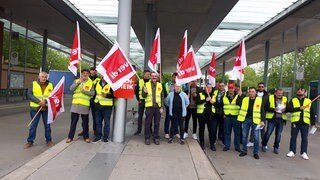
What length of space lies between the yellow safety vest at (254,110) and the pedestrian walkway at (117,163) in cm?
162

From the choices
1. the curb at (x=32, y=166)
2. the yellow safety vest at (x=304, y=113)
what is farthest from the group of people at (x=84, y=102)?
the yellow safety vest at (x=304, y=113)

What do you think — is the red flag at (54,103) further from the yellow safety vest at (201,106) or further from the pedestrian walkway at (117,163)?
the yellow safety vest at (201,106)

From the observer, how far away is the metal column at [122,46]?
9.23 metres

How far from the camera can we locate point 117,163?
7340mm

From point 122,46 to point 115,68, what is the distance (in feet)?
2.36

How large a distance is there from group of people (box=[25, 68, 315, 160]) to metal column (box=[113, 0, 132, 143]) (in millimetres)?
249

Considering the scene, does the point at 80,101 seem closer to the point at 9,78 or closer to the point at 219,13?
the point at 219,13

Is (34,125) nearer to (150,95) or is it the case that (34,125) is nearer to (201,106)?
(150,95)

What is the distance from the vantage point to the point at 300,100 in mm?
10461

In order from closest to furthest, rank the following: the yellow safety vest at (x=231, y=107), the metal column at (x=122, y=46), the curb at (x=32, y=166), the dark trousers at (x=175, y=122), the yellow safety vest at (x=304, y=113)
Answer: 1. the curb at (x=32, y=166)
2. the metal column at (x=122, y=46)
3. the dark trousers at (x=175, y=122)
4. the yellow safety vest at (x=304, y=113)
5. the yellow safety vest at (x=231, y=107)

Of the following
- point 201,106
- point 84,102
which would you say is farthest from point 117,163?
point 201,106

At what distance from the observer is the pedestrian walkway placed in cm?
655

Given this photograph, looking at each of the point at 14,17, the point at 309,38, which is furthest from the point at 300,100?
the point at 14,17

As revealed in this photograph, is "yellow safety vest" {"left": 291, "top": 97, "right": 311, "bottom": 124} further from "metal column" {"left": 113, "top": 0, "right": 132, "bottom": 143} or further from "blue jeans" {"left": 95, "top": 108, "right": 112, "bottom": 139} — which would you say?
"blue jeans" {"left": 95, "top": 108, "right": 112, "bottom": 139}
